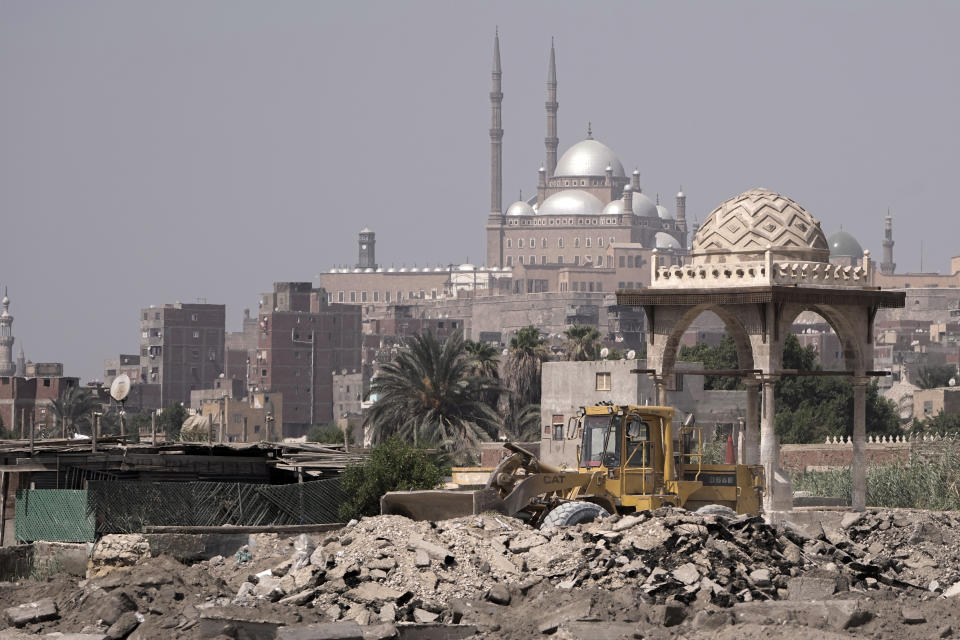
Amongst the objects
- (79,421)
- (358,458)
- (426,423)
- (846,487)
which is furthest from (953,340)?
(358,458)

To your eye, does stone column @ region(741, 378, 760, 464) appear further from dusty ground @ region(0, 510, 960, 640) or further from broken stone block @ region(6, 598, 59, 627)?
broken stone block @ region(6, 598, 59, 627)

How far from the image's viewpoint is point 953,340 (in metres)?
151

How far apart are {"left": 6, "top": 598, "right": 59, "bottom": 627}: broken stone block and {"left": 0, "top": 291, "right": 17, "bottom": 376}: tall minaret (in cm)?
16679

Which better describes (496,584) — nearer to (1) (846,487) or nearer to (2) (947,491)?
(2) (947,491)

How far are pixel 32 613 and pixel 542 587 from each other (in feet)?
16.6

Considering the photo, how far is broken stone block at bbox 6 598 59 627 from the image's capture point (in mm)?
18500

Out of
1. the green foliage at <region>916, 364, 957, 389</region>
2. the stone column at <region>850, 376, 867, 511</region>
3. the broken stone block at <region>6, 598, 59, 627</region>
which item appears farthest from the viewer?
the green foliage at <region>916, 364, 957, 389</region>

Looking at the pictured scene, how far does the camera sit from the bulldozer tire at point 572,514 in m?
20.1

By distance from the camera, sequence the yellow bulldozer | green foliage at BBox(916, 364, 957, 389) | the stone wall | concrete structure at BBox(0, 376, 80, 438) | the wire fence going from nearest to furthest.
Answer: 1. the yellow bulldozer
2. the wire fence
3. the stone wall
4. concrete structure at BBox(0, 376, 80, 438)
5. green foliage at BBox(916, 364, 957, 389)

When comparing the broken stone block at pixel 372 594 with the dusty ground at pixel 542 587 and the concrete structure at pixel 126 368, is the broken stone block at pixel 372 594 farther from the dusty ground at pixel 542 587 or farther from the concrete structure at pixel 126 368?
the concrete structure at pixel 126 368

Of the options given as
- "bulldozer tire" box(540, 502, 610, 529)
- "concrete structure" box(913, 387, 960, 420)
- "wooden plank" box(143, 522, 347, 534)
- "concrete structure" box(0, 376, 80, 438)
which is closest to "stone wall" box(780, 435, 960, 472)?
"concrete structure" box(913, 387, 960, 420)

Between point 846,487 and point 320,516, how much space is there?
1361 centimetres

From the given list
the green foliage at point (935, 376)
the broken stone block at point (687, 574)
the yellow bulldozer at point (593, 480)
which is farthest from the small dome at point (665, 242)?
the broken stone block at point (687, 574)

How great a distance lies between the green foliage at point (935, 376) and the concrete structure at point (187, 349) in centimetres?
6445
